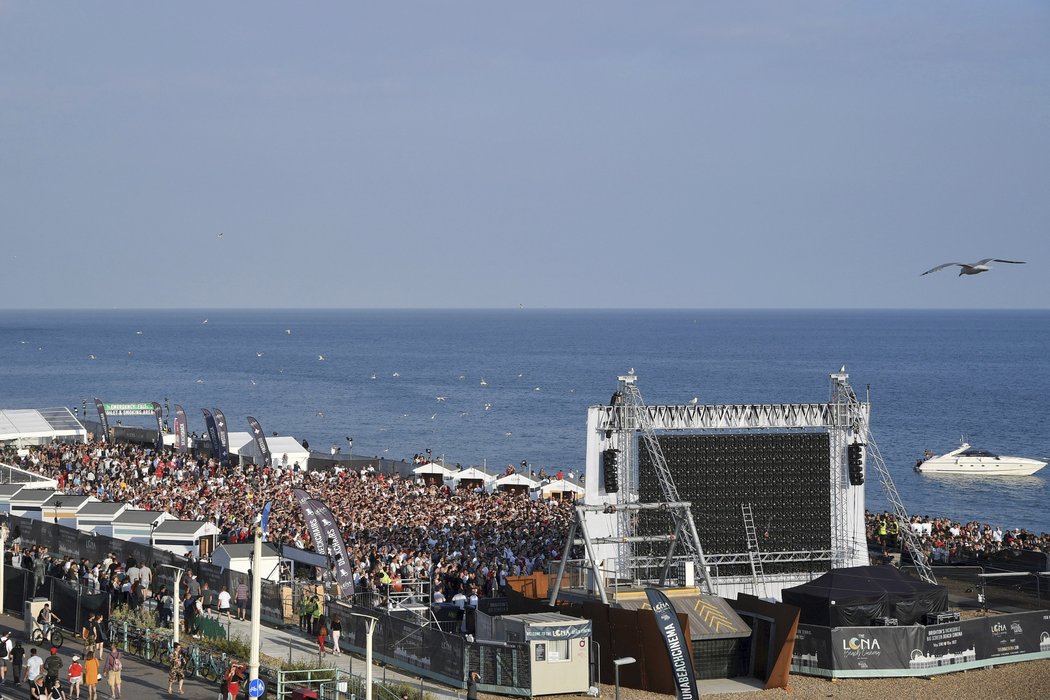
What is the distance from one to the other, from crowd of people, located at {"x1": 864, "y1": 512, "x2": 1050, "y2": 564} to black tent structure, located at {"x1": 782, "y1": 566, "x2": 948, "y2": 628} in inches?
337

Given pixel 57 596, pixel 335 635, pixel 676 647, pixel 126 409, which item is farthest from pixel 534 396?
pixel 676 647

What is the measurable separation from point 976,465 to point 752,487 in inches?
2029

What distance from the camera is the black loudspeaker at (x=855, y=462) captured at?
33750mm

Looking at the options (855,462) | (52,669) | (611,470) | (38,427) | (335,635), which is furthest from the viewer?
(38,427)

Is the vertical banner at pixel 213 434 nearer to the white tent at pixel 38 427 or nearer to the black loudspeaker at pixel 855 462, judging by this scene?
the white tent at pixel 38 427

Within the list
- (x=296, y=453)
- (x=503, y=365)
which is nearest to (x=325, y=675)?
(x=296, y=453)

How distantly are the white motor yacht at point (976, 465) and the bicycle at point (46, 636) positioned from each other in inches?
2565

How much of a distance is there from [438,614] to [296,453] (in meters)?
27.0

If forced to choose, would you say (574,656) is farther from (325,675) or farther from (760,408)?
(760,408)

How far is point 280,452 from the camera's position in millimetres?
53219

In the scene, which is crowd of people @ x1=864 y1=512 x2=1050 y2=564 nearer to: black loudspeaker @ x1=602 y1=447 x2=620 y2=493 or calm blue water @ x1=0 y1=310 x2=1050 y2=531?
black loudspeaker @ x1=602 y1=447 x2=620 y2=493

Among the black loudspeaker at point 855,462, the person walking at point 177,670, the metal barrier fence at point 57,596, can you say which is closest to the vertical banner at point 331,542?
the metal barrier fence at point 57,596

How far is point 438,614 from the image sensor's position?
27.7 m

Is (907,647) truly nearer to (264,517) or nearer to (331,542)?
(331,542)
